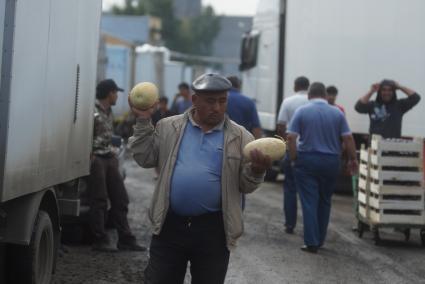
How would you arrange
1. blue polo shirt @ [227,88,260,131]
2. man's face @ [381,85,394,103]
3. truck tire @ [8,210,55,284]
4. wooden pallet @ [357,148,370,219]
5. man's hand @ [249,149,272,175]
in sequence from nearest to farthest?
1. man's hand @ [249,149,272,175]
2. truck tire @ [8,210,55,284]
3. wooden pallet @ [357,148,370,219]
4. blue polo shirt @ [227,88,260,131]
5. man's face @ [381,85,394,103]

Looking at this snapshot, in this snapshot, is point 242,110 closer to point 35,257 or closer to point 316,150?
point 316,150

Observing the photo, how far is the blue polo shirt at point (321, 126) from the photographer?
10.8 m

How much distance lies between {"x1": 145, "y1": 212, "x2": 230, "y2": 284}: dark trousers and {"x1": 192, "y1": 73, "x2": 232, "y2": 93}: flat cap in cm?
72

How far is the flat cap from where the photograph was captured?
5.56m

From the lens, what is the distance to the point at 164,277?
5.63 meters

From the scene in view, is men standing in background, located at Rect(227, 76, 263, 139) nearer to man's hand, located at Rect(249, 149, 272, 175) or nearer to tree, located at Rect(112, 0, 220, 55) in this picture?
man's hand, located at Rect(249, 149, 272, 175)

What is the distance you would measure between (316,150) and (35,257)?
13.9ft

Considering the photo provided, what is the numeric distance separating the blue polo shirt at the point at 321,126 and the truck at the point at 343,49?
3600 mm

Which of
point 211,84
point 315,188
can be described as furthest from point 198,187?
point 315,188

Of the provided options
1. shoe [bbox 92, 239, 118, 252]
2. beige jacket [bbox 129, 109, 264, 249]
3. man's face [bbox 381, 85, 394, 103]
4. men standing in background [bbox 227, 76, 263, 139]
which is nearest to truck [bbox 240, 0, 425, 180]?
man's face [bbox 381, 85, 394, 103]

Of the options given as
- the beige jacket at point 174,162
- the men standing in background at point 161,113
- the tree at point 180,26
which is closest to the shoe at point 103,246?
the beige jacket at point 174,162

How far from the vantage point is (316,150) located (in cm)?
1079

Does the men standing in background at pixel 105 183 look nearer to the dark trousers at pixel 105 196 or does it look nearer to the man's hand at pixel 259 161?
the dark trousers at pixel 105 196

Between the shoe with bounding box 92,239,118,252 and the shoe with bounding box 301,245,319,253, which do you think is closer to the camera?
the shoe with bounding box 92,239,118,252
